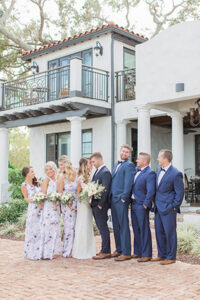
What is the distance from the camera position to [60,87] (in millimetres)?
15305

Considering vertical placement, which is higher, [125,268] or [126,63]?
[126,63]

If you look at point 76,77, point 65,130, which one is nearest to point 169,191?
point 76,77

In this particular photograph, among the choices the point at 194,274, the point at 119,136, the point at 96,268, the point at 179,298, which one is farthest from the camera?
the point at 119,136

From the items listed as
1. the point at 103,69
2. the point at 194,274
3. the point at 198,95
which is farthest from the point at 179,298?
the point at 103,69

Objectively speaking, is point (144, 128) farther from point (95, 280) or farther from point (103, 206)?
point (95, 280)

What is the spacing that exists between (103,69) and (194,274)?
398 inches

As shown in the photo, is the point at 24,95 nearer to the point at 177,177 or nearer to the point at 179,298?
the point at 177,177

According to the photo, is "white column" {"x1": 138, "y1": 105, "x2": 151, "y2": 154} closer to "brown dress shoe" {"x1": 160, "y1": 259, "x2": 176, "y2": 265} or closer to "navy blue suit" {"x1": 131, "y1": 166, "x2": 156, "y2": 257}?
"navy blue suit" {"x1": 131, "y1": 166, "x2": 156, "y2": 257}

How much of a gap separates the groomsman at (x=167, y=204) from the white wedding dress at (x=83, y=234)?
129 cm

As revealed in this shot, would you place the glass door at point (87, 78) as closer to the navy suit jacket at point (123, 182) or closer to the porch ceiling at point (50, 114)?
the porch ceiling at point (50, 114)

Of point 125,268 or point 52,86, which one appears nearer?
point 125,268

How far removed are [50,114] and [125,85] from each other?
2986mm

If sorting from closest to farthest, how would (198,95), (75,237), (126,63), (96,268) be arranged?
(96,268), (75,237), (198,95), (126,63)

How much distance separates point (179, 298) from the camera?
472cm
